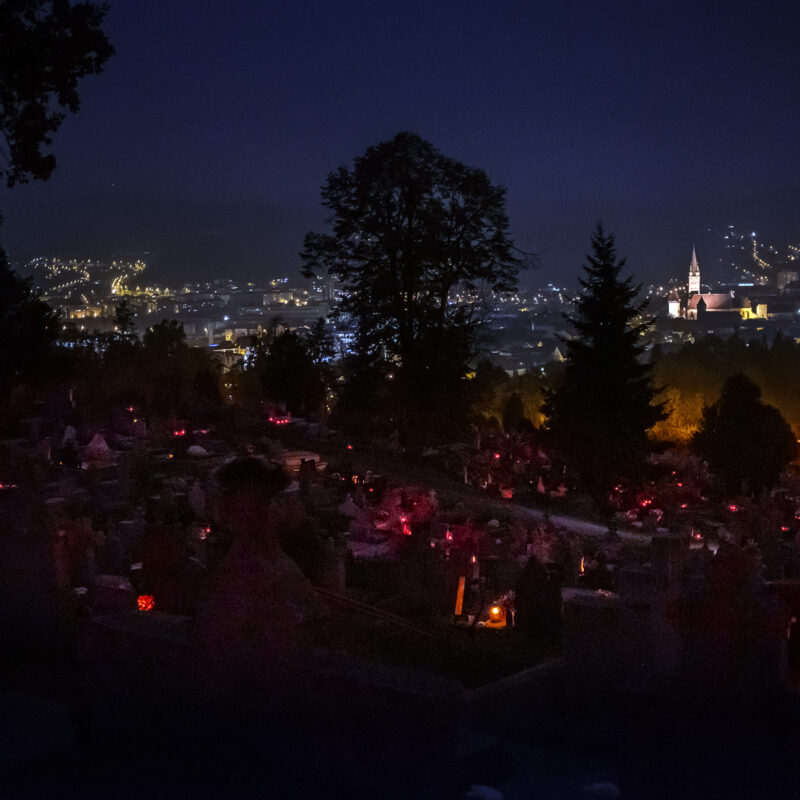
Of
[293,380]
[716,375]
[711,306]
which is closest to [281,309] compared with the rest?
[716,375]

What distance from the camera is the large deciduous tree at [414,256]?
19750 mm

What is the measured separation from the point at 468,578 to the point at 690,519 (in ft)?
26.2

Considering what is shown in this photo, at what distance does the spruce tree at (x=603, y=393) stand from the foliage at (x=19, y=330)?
11.2m

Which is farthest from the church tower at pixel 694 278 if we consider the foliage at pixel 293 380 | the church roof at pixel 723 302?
Result: the foliage at pixel 293 380

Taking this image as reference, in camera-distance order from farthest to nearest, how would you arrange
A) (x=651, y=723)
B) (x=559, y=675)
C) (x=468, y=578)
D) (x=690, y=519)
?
(x=690, y=519), (x=468, y=578), (x=559, y=675), (x=651, y=723)

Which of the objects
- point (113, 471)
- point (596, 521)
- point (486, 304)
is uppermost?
point (486, 304)

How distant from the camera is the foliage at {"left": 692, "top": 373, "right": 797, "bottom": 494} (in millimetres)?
20359

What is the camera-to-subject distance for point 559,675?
5688mm

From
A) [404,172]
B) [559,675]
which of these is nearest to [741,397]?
[404,172]

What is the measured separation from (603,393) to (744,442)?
3358mm

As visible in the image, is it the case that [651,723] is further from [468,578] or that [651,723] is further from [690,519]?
[690,519]

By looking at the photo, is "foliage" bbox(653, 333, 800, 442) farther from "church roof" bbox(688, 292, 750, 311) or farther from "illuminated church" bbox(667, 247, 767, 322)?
"church roof" bbox(688, 292, 750, 311)

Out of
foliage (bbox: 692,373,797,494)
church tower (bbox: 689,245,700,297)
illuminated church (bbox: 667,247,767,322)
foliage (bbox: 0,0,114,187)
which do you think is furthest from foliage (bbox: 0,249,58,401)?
church tower (bbox: 689,245,700,297)

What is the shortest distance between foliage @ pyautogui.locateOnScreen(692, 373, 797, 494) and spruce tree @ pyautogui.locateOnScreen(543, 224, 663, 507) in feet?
4.90
